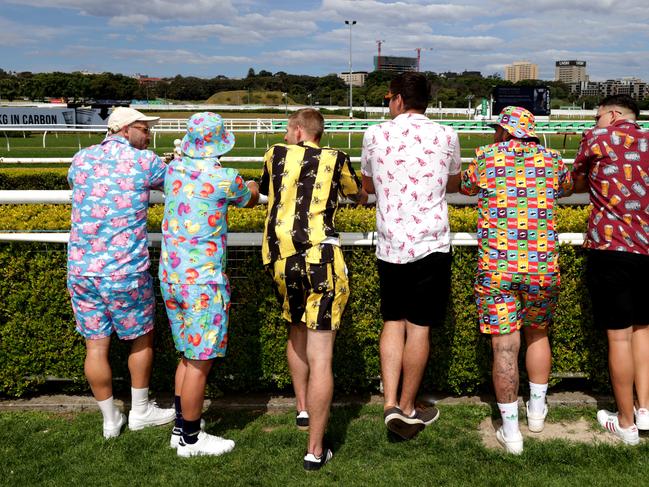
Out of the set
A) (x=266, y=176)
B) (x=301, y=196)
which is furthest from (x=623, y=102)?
(x=266, y=176)

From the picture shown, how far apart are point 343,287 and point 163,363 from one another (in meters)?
1.49

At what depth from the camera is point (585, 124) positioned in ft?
84.1

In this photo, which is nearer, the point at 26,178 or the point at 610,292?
the point at 610,292

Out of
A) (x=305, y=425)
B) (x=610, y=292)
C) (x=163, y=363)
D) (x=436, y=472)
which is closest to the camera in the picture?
(x=436, y=472)

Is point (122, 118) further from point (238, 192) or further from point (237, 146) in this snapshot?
point (237, 146)

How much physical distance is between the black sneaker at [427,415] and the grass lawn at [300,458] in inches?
1.5

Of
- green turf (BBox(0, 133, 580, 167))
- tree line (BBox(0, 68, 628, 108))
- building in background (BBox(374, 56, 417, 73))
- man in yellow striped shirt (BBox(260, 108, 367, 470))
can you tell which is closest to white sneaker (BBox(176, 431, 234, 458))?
man in yellow striped shirt (BBox(260, 108, 367, 470))

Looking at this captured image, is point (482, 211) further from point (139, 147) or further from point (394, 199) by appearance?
point (139, 147)

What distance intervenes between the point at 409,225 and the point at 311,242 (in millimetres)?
517

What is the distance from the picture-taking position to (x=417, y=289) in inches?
130

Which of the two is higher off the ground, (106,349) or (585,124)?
(585,124)

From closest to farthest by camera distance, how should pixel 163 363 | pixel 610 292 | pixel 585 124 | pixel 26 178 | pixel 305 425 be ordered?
pixel 610 292 → pixel 305 425 → pixel 163 363 → pixel 26 178 → pixel 585 124

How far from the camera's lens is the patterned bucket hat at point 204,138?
122 inches

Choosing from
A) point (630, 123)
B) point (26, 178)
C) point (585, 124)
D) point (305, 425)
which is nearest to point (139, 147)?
point (305, 425)
